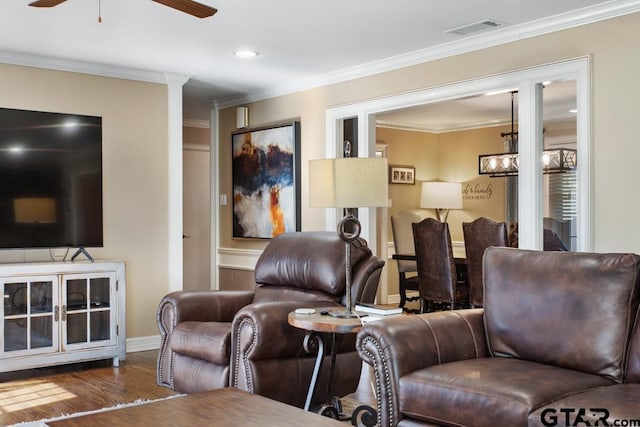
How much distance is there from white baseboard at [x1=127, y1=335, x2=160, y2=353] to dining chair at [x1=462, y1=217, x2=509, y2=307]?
2.71m

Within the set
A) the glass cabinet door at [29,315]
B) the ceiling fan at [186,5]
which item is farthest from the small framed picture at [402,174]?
the ceiling fan at [186,5]

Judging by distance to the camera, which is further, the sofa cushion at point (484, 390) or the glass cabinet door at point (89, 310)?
the glass cabinet door at point (89, 310)

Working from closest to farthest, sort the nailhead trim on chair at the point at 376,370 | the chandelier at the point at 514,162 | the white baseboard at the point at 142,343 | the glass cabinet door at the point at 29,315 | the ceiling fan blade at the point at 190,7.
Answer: the nailhead trim on chair at the point at 376,370, the ceiling fan blade at the point at 190,7, the glass cabinet door at the point at 29,315, the white baseboard at the point at 142,343, the chandelier at the point at 514,162

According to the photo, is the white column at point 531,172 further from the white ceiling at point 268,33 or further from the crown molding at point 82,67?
the crown molding at point 82,67

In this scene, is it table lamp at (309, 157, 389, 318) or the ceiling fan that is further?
table lamp at (309, 157, 389, 318)

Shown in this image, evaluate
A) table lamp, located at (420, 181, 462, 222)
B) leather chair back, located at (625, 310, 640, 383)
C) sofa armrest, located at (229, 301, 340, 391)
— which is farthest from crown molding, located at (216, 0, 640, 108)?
table lamp, located at (420, 181, 462, 222)

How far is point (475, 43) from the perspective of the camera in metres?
4.57

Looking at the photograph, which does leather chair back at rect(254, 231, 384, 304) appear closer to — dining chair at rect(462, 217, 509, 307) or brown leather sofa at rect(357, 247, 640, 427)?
brown leather sofa at rect(357, 247, 640, 427)

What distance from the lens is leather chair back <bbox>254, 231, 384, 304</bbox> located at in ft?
12.4

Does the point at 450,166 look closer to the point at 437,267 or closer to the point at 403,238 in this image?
the point at 403,238

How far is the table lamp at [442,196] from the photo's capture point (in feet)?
28.1

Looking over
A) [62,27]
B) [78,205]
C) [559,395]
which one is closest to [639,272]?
[559,395]

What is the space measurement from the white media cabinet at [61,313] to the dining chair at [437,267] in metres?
2.63

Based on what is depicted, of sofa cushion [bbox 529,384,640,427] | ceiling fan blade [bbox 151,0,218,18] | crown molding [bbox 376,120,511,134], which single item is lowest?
sofa cushion [bbox 529,384,640,427]
